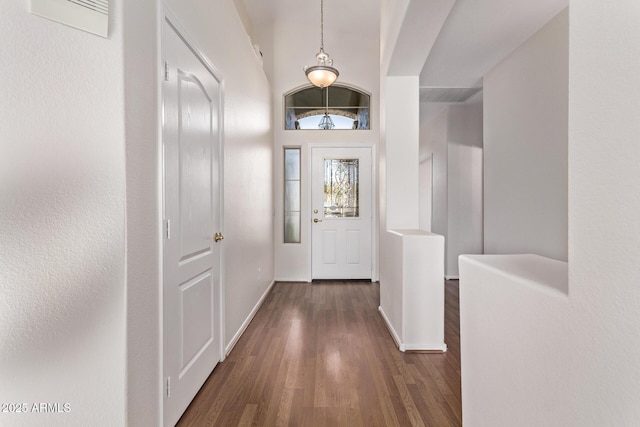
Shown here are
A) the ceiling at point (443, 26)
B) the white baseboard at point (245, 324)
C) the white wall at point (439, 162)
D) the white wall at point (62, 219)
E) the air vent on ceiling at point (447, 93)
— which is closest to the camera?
the white wall at point (62, 219)

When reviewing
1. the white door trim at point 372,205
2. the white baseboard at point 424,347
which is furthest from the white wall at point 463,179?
the white baseboard at point 424,347

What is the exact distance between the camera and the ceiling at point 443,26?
234cm

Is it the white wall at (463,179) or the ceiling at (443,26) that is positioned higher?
the ceiling at (443,26)

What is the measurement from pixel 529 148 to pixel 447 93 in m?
1.78

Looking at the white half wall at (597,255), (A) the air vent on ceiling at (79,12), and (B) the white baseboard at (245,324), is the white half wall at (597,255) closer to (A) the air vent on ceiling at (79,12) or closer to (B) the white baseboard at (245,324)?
(A) the air vent on ceiling at (79,12)

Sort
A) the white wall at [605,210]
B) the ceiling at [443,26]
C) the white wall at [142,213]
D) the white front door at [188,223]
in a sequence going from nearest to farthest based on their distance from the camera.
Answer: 1. the white wall at [605,210]
2. the white wall at [142,213]
3. the white front door at [188,223]
4. the ceiling at [443,26]

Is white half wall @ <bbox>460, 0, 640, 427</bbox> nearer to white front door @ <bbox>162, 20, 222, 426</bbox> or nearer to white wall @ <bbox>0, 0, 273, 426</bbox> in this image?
white wall @ <bbox>0, 0, 273, 426</bbox>

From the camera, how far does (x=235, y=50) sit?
2779 mm

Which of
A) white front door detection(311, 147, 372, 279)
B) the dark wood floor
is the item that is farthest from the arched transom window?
the dark wood floor

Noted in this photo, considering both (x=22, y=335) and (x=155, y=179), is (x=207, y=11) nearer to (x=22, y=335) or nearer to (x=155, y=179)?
(x=155, y=179)

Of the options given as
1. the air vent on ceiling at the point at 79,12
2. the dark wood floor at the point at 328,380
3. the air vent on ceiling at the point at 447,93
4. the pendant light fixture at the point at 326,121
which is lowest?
the dark wood floor at the point at 328,380

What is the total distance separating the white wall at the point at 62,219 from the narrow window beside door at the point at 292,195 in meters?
3.80

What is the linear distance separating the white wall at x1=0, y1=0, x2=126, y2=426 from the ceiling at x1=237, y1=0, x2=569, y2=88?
6.19 ft

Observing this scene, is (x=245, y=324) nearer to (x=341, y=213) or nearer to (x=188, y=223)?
(x=188, y=223)
